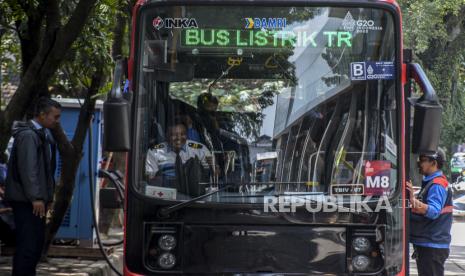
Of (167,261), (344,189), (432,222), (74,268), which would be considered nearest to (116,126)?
(167,261)

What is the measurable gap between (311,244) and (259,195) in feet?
1.70

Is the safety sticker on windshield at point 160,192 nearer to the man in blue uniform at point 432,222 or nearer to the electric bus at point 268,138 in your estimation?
the electric bus at point 268,138

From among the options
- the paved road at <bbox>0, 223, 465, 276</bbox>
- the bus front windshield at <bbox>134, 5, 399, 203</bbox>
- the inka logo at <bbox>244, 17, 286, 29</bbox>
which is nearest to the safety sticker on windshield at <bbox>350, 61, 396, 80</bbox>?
the bus front windshield at <bbox>134, 5, 399, 203</bbox>

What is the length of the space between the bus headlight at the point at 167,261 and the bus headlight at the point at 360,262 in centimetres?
131

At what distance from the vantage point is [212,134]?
20.2 feet

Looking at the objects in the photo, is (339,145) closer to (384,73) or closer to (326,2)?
(384,73)

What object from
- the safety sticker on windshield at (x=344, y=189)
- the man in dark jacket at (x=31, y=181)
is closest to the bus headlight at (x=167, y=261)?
the safety sticker on windshield at (x=344, y=189)

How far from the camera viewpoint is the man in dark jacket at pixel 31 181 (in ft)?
24.1

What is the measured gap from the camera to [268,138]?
6094mm

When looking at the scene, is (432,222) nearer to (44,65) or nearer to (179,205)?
(179,205)

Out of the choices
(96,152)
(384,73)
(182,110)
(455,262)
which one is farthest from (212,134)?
(455,262)

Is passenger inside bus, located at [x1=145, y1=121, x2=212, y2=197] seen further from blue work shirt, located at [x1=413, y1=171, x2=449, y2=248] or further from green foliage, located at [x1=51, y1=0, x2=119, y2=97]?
green foliage, located at [x1=51, y1=0, x2=119, y2=97]

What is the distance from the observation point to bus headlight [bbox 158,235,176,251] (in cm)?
602

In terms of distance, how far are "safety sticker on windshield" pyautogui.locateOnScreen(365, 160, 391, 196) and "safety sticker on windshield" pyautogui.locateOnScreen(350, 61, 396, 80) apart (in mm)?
629
